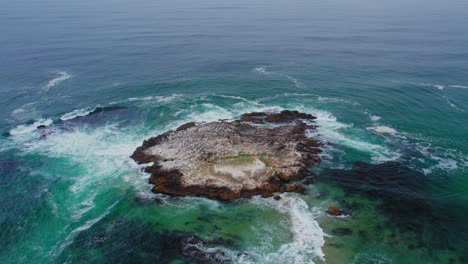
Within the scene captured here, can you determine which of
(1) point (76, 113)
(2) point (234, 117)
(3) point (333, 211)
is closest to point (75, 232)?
(3) point (333, 211)

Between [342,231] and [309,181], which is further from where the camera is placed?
[309,181]

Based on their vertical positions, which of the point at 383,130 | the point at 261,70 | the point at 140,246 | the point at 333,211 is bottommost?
the point at 140,246

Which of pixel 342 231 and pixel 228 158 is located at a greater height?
pixel 228 158

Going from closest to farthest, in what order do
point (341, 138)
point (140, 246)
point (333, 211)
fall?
point (140, 246) < point (333, 211) < point (341, 138)

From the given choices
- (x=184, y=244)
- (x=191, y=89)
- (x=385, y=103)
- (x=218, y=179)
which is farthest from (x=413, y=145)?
(x=191, y=89)

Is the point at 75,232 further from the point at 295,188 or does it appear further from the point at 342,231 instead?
the point at 342,231

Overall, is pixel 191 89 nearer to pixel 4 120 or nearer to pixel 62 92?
pixel 62 92

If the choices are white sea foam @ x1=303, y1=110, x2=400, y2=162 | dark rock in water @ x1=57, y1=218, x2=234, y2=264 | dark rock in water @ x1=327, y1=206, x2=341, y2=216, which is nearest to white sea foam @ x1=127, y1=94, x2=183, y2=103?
white sea foam @ x1=303, y1=110, x2=400, y2=162
